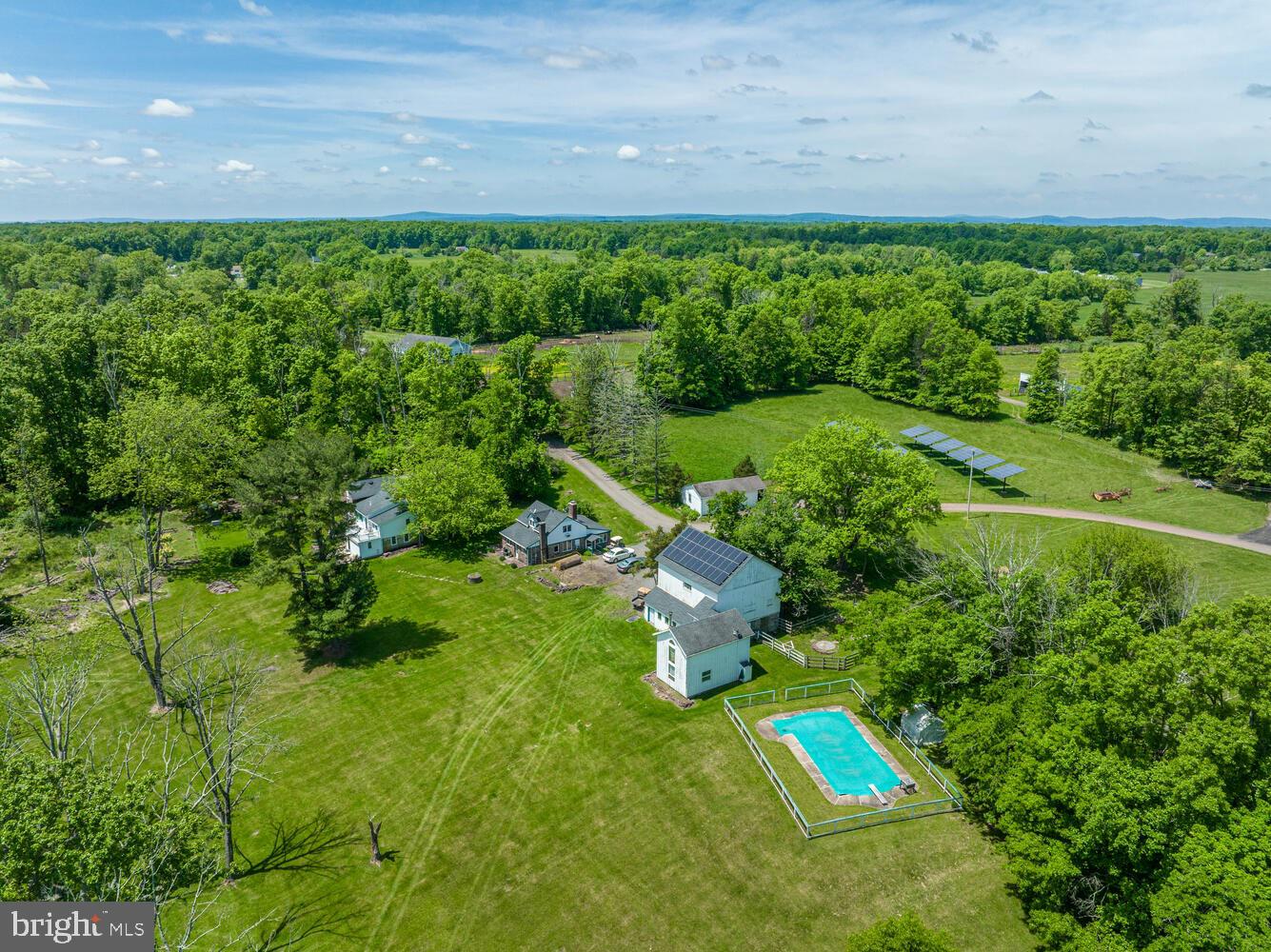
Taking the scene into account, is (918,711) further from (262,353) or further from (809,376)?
(809,376)

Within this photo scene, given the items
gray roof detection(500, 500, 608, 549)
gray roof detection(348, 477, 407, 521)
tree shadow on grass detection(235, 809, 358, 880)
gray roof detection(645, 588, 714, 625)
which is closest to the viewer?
tree shadow on grass detection(235, 809, 358, 880)

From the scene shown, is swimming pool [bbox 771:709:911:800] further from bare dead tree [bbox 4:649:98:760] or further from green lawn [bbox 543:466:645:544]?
bare dead tree [bbox 4:649:98:760]

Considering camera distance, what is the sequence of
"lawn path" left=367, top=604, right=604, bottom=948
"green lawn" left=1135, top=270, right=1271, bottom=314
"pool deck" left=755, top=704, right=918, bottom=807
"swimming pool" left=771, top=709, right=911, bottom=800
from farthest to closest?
"green lawn" left=1135, top=270, right=1271, bottom=314 < "swimming pool" left=771, top=709, right=911, bottom=800 < "pool deck" left=755, top=704, right=918, bottom=807 < "lawn path" left=367, top=604, right=604, bottom=948

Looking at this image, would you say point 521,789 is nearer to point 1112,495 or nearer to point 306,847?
point 306,847

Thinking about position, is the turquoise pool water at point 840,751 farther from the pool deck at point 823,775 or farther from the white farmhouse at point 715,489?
the white farmhouse at point 715,489

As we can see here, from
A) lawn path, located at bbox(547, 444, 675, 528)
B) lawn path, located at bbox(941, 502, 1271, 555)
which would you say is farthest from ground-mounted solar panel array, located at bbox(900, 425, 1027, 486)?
lawn path, located at bbox(547, 444, 675, 528)
